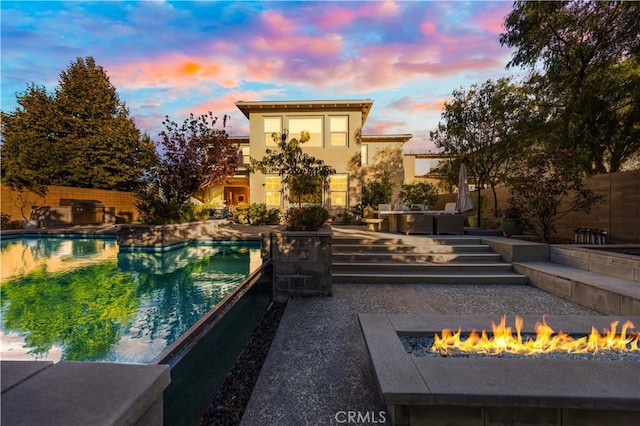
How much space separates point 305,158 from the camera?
953 cm

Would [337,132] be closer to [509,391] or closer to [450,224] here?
[450,224]

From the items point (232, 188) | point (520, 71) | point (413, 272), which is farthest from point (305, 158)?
point (232, 188)

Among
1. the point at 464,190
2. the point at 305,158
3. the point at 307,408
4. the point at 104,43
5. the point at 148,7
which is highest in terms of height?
the point at 148,7

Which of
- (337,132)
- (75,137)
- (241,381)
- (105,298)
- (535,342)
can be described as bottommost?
(241,381)

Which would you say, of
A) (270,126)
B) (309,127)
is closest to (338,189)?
(309,127)

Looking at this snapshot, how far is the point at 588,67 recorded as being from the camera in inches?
309

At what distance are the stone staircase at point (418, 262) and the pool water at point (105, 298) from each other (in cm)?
257

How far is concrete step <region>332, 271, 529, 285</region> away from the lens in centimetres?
563

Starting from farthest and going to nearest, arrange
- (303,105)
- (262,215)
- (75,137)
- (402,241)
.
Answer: (75,137), (303,105), (262,215), (402,241)

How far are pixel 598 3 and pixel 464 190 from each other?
573 centimetres

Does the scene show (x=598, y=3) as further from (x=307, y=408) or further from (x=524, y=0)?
(x=307, y=408)

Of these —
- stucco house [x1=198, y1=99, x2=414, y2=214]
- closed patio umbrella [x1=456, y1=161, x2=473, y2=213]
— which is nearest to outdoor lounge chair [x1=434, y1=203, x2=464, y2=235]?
closed patio umbrella [x1=456, y1=161, x2=473, y2=213]
